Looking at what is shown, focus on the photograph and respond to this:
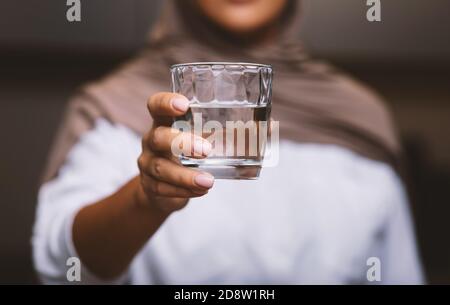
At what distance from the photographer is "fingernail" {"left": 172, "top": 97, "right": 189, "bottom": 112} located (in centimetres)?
45

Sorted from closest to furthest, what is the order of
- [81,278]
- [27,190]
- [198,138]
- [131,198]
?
[198,138], [131,198], [81,278], [27,190]

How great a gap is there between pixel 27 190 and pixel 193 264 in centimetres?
25

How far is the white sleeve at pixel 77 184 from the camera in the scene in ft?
2.70

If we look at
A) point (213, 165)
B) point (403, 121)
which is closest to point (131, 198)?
point (213, 165)

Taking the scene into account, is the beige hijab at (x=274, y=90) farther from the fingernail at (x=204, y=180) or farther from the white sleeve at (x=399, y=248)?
the fingernail at (x=204, y=180)

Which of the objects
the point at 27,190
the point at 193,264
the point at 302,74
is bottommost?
the point at 193,264

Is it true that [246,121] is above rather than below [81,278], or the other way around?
above

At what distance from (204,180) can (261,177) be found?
0.46 meters

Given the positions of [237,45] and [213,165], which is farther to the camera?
[237,45]

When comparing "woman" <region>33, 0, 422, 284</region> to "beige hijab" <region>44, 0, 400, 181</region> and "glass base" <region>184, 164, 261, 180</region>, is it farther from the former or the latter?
"glass base" <region>184, 164, 261, 180</region>

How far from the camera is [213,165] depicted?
1.54 ft

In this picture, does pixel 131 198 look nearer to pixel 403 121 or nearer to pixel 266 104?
pixel 266 104

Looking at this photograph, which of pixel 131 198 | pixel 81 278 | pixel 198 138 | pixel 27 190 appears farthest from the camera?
pixel 27 190

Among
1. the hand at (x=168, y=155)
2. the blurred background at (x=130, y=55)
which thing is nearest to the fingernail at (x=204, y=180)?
the hand at (x=168, y=155)
